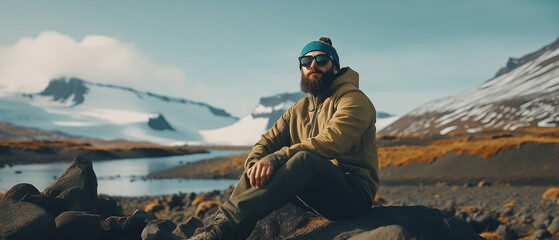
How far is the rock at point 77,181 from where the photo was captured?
6.57 m

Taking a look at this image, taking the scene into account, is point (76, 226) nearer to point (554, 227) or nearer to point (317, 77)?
point (317, 77)

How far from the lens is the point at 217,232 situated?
4188 millimetres

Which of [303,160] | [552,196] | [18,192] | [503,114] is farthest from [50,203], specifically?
[503,114]

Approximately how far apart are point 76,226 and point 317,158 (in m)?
3.22

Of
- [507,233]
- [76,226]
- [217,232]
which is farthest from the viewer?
[507,233]

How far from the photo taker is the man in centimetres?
428

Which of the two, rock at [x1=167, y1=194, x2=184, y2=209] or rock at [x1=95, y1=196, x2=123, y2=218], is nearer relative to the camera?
rock at [x1=95, y1=196, x2=123, y2=218]

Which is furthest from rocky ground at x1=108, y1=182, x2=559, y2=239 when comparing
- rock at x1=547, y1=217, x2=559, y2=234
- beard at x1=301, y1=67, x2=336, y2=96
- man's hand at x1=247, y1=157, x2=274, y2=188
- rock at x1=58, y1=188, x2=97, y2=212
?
rock at x1=58, y1=188, x2=97, y2=212

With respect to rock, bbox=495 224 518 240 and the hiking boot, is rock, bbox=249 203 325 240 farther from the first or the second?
rock, bbox=495 224 518 240

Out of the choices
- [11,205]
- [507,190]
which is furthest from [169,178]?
[11,205]

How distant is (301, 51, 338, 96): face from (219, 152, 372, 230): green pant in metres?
1.16

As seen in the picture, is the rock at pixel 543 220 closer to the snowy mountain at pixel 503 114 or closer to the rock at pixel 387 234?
the rock at pixel 387 234

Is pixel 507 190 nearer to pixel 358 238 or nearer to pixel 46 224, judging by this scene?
pixel 358 238

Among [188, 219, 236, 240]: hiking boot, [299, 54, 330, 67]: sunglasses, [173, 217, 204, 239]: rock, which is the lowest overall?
[173, 217, 204, 239]: rock
